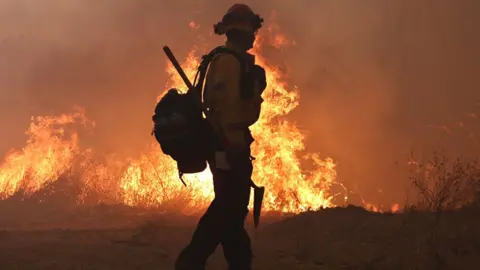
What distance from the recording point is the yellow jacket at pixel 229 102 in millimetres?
3619

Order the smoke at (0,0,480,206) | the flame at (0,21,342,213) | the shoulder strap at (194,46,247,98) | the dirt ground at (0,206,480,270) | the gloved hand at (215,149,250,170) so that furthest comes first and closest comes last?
the smoke at (0,0,480,206) → the flame at (0,21,342,213) → the dirt ground at (0,206,480,270) → the shoulder strap at (194,46,247,98) → the gloved hand at (215,149,250,170)

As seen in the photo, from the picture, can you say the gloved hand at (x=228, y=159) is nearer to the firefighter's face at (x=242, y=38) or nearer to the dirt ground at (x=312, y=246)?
the firefighter's face at (x=242, y=38)

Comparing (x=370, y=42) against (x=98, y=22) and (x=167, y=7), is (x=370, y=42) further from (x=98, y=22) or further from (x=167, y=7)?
(x=98, y=22)

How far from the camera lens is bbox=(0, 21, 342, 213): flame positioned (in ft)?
53.1

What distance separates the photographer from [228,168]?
3.58m

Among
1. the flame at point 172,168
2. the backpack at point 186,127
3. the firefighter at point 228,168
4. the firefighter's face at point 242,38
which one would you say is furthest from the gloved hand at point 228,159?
the flame at point 172,168

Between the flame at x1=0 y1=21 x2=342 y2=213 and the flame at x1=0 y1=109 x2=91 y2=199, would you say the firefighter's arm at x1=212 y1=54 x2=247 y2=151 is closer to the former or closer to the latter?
the flame at x1=0 y1=21 x2=342 y2=213

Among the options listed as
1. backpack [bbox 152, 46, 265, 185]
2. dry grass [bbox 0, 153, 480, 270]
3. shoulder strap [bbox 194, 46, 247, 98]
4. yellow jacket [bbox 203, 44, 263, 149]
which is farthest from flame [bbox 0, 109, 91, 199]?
yellow jacket [bbox 203, 44, 263, 149]

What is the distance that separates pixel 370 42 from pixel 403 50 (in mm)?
1485

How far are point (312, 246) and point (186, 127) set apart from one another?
393 cm

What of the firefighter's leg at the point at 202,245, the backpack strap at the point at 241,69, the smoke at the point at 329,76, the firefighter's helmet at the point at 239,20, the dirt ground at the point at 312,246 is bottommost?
the firefighter's leg at the point at 202,245

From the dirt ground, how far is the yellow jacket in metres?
2.81

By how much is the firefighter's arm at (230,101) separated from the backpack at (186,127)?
0.07 meters

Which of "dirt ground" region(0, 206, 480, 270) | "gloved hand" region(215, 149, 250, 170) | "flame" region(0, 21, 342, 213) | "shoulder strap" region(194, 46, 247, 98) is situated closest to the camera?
"gloved hand" region(215, 149, 250, 170)
